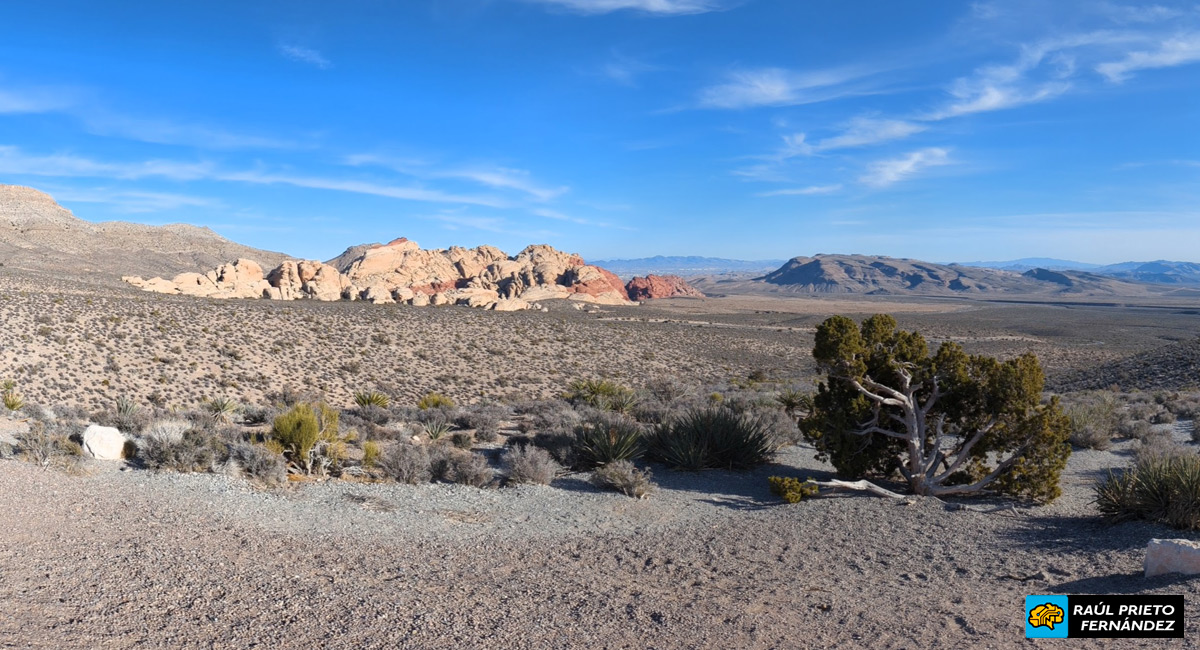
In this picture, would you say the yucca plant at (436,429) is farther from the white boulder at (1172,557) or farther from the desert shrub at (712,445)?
the white boulder at (1172,557)

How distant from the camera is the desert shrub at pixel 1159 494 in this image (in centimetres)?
721

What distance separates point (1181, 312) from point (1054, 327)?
4896 centimetres

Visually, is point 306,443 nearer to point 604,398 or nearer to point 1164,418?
point 604,398

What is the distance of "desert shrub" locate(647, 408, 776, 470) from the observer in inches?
456

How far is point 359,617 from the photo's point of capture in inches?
206

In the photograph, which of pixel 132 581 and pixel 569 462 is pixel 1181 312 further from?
pixel 132 581

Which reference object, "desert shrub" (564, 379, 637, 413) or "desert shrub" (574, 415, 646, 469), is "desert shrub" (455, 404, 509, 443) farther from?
"desert shrub" (564, 379, 637, 413)

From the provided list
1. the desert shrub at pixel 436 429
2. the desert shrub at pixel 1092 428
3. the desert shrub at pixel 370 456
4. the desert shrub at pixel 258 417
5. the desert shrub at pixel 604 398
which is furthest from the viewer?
the desert shrub at pixel 604 398

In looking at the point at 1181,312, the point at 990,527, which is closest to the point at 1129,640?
the point at 990,527

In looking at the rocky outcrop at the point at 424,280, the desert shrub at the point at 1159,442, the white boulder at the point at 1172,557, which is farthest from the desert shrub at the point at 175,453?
the rocky outcrop at the point at 424,280

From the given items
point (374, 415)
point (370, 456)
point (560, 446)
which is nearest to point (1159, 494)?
point (560, 446)

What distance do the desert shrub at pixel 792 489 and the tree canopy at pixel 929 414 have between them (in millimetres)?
1016

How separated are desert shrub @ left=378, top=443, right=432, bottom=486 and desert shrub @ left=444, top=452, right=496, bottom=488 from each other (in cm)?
34

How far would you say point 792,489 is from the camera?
9.20 meters
